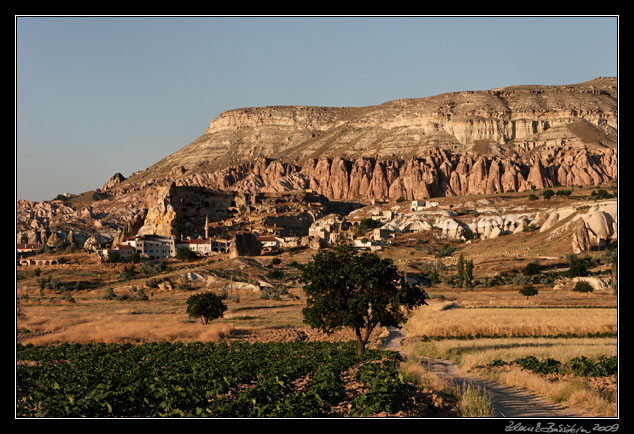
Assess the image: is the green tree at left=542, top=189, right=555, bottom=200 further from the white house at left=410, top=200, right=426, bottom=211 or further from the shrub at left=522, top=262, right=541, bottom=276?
the shrub at left=522, top=262, right=541, bottom=276

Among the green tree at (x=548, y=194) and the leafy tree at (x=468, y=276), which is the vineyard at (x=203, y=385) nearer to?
the leafy tree at (x=468, y=276)

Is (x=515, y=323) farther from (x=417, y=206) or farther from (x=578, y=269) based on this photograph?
(x=417, y=206)

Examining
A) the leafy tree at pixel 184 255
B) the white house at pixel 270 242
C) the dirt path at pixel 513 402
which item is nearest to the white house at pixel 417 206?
the white house at pixel 270 242

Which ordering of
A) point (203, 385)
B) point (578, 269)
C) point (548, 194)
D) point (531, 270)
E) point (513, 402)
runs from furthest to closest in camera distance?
point (548, 194)
point (531, 270)
point (578, 269)
point (203, 385)
point (513, 402)

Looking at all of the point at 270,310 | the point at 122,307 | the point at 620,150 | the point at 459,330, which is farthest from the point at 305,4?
the point at 122,307

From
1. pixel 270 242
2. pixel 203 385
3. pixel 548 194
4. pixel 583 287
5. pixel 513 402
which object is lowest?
pixel 583 287

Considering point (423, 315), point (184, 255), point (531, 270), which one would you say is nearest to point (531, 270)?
point (531, 270)

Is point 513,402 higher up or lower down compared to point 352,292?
lower down

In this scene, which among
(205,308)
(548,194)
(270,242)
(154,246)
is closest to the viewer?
(205,308)
